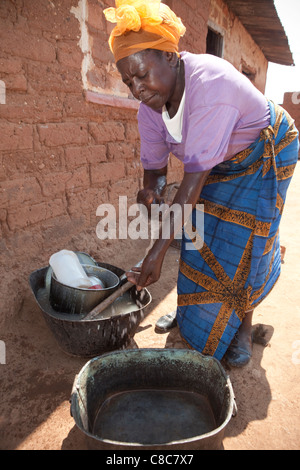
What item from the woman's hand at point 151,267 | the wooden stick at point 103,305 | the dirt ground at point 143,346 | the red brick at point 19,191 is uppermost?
the red brick at point 19,191

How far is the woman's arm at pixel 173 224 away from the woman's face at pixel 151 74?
0.41 m

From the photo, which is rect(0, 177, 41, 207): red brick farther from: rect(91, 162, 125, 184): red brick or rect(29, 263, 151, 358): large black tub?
rect(91, 162, 125, 184): red brick

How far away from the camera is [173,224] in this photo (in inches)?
66.6

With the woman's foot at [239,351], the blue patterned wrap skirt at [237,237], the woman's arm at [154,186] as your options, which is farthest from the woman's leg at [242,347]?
the woman's arm at [154,186]

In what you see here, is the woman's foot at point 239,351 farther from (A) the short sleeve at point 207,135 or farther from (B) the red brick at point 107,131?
(B) the red brick at point 107,131

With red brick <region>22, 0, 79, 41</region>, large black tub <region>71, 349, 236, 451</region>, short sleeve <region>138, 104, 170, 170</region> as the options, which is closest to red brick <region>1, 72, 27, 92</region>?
red brick <region>22, 0, 79, 41</region>

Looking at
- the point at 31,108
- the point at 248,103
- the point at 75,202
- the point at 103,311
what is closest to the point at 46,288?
the point at 103,311

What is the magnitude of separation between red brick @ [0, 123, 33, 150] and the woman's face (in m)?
1.12

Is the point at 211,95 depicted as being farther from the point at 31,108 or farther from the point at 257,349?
the point at 257,349

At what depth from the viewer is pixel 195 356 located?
6.05 ft

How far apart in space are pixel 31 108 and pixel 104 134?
35.1 inches

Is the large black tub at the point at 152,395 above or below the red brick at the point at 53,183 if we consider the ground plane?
below

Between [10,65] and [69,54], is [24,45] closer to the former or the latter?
[10,65]

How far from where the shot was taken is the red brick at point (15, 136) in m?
2.35
